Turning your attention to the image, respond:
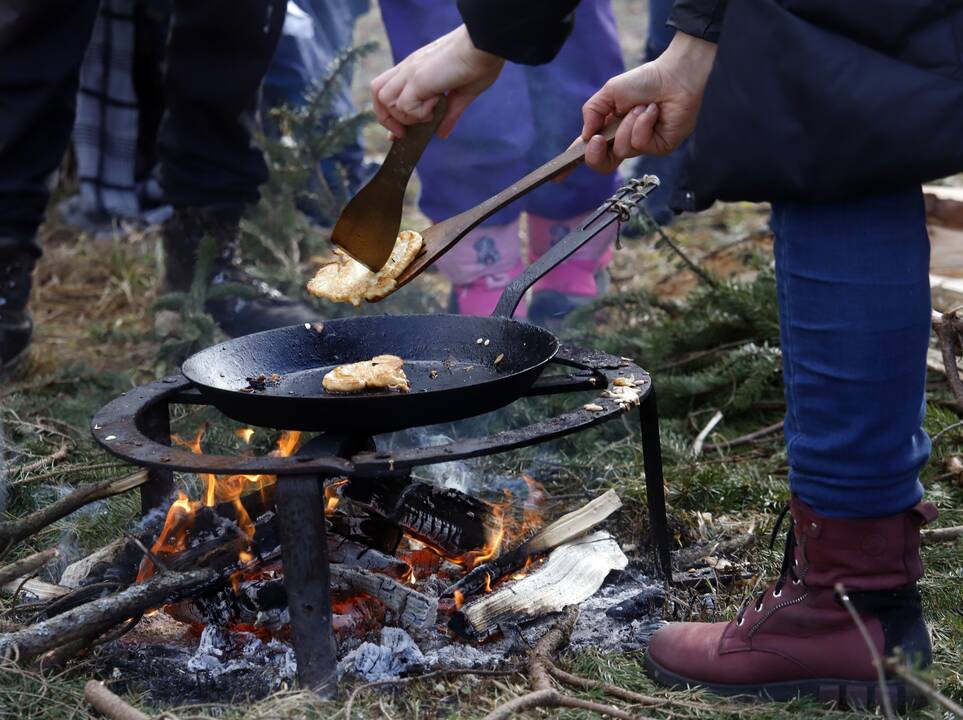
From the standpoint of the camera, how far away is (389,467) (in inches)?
74.9

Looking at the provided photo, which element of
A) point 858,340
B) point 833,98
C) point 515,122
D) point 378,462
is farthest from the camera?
point 515,122

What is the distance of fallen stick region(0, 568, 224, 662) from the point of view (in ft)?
6.81

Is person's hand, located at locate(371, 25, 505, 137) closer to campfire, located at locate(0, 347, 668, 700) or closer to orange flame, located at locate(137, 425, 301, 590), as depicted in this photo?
campfire, located at locate(0, 347, 668, 700)

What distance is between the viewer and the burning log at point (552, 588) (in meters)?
2.29

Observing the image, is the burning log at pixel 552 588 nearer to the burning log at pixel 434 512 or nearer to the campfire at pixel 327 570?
the campfire at pixel 327 570

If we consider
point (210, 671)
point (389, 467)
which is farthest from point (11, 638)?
point (389, 467)

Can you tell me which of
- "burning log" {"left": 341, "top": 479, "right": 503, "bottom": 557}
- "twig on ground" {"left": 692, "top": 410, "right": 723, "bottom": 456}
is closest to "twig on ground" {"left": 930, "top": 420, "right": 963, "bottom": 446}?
"twig on ground" {"left": 692, "top": 410, "right": 723, "bottom": 456}

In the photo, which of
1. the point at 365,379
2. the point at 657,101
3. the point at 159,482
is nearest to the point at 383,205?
the point at 365,379

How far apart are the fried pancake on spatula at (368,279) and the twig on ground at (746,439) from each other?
1320mm

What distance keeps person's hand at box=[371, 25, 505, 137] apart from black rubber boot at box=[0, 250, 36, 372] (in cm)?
212

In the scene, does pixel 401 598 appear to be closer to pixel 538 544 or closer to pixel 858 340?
pixel 538 544

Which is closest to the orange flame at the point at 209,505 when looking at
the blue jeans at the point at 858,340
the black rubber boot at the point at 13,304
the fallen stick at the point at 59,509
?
the fallen stick at the point at 59,509

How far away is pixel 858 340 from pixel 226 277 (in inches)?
127

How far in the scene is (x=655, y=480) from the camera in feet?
8.00
